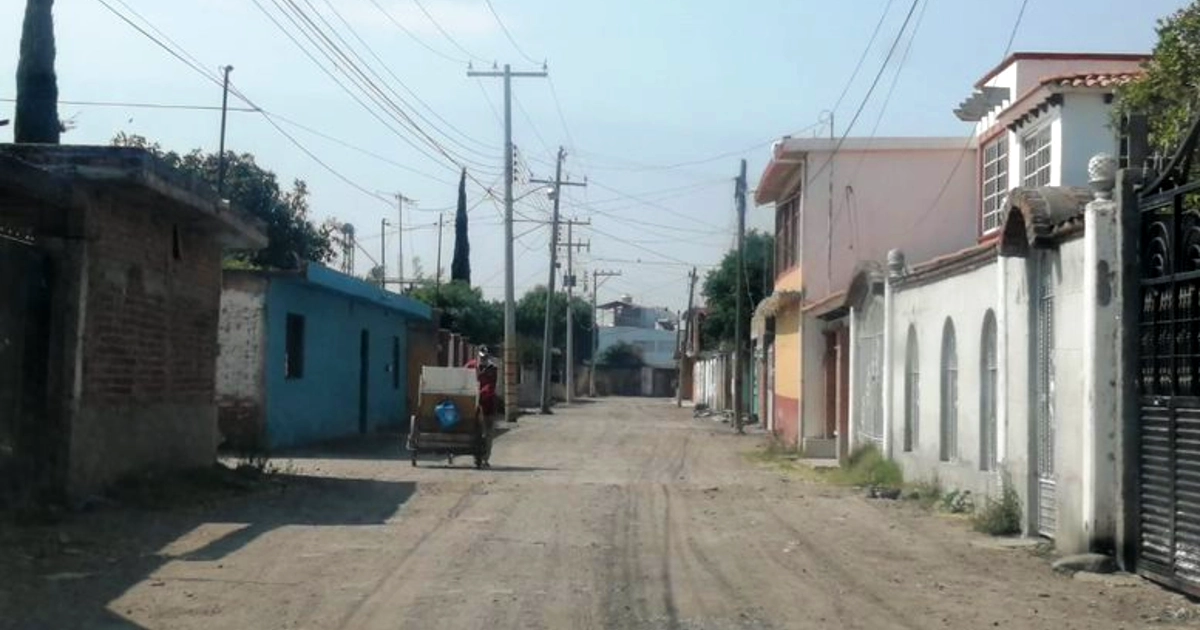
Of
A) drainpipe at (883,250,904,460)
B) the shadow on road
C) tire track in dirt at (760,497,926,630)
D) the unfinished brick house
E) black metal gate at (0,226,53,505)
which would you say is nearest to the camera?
the shadow on road

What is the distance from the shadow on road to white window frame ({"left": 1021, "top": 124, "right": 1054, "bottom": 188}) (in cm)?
1214

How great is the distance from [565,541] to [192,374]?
7.33 m

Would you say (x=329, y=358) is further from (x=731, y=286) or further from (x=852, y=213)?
(x=731, y=286)

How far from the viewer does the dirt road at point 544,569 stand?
34.3ft

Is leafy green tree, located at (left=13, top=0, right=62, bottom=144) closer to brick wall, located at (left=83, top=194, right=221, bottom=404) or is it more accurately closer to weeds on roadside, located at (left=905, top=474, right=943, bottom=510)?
brick wall, located at (left=83, top=194, right=221, bottom=404)

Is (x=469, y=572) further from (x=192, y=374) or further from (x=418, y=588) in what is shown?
(x=192, y=374)

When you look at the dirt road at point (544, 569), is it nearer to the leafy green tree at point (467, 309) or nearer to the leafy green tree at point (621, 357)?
the leafy green tree at point (467, 309)

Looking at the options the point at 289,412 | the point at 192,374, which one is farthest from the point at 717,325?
the point at 192,374

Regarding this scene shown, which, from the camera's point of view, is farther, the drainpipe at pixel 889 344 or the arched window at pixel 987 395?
the drainpipe at pixel 889 344

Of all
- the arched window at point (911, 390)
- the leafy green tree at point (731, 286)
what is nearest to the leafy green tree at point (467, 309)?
the leafy green tree at point (731, 286)

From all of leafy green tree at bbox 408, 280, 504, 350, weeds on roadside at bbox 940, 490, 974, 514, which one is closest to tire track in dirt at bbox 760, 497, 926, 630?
weeds on roadside at bbox 940, 490, 974, 514

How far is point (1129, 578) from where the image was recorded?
12.5 m

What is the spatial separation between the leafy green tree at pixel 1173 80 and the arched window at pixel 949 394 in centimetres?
436

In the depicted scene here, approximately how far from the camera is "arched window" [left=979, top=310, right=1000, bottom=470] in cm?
1792
